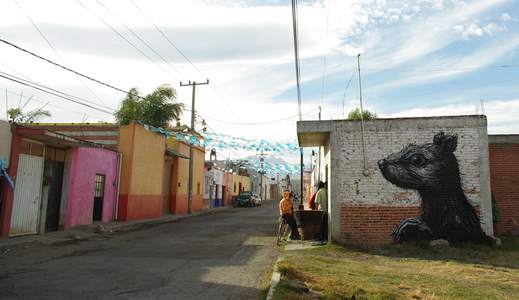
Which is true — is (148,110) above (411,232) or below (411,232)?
above

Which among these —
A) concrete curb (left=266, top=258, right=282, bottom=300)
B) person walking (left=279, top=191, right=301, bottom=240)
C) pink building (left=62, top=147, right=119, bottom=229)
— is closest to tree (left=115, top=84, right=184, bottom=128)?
pink building (left=62, top=147, right=119, bottom=229)

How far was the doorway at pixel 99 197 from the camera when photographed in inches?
762

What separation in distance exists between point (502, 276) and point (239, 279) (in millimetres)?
5311

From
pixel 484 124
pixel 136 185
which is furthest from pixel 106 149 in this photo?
pixel 484 124

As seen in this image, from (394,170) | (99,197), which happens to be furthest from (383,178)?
(99,197)

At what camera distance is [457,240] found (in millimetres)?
12070

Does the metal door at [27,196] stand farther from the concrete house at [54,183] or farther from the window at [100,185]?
the window at [100,185]

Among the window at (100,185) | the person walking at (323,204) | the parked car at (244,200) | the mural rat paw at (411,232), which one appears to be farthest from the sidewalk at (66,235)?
the parked car at (244,200)

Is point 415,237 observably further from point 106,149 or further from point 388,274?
point 106,149

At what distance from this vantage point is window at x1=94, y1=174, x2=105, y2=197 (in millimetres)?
19448

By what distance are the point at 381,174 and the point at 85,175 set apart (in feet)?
40.6

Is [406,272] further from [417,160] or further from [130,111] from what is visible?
[130,111]

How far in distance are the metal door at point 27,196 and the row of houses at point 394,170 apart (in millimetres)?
10180

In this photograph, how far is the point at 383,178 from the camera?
1241 centimetres
